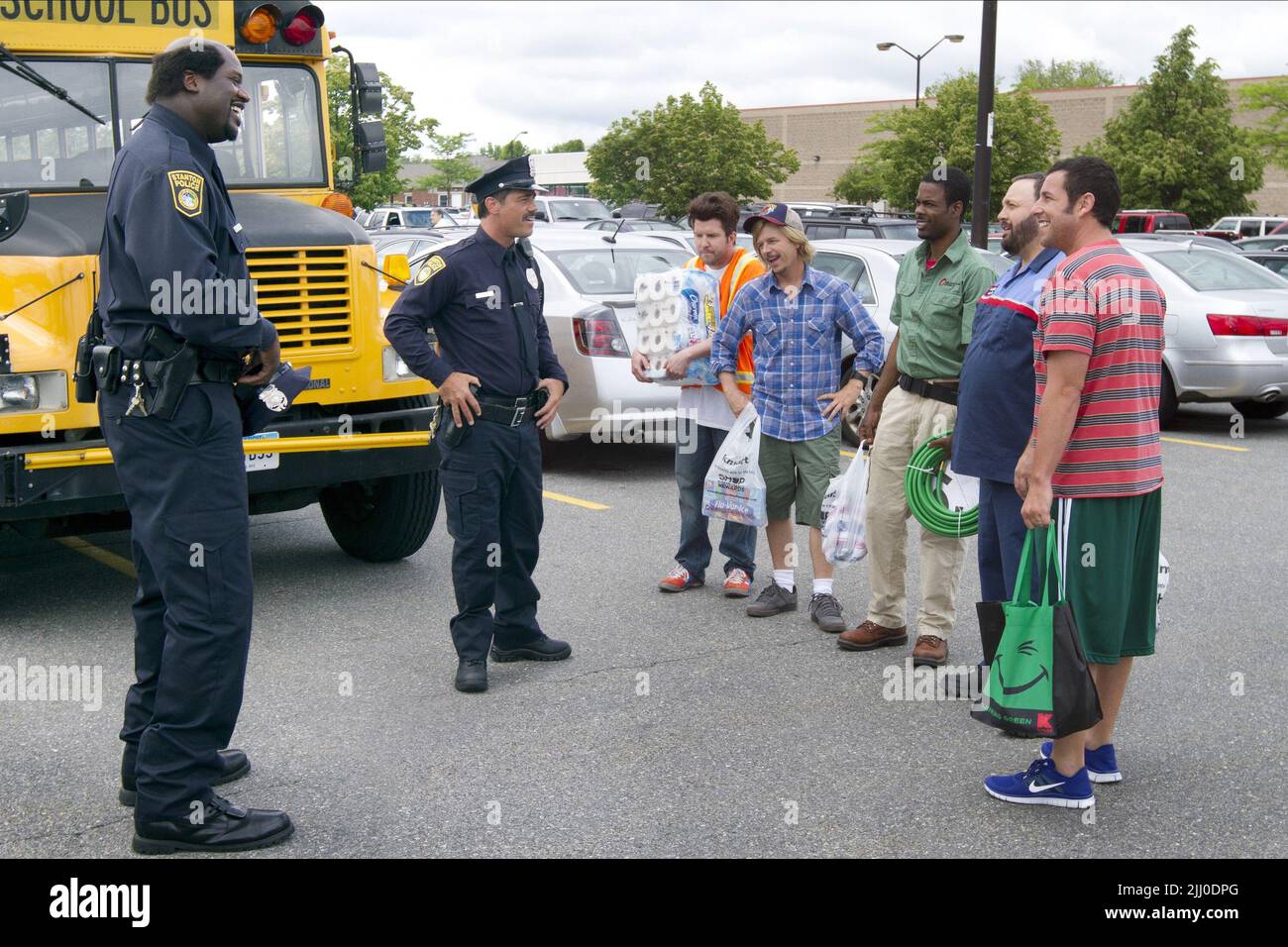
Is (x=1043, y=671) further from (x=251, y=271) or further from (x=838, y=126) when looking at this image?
(x=838, y=126)

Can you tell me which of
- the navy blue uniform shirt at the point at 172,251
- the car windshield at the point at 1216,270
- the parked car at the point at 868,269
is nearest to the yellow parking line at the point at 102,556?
the navy blue uniform shirt at the point at 172,251

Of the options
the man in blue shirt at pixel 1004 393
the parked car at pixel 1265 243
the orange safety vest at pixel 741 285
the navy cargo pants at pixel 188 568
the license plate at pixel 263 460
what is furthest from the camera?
the parked car at pixel 1265 243

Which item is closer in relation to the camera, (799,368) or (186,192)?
(186,192)

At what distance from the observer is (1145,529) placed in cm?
411

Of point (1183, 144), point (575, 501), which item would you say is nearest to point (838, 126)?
point (1183, 144)

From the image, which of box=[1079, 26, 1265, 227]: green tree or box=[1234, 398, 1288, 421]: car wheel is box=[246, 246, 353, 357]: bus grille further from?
box=[1079, 26, 1265, 227]: green tree

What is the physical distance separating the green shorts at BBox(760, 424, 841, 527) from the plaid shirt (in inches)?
2.6

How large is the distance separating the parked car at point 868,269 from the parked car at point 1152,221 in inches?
1042

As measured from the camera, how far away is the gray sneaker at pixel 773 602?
632 cm

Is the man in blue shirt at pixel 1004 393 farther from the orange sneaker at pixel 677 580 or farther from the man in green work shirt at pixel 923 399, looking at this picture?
the orange sneaker at pixel 677 580

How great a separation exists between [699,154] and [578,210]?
6.14m

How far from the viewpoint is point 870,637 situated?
19.0 feet

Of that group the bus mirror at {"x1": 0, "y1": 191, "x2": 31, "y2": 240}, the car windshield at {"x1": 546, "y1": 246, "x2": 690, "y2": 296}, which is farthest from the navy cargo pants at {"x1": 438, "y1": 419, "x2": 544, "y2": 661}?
the car windshield at {"x1": 546, "y1": 246, "x2": 690, "y2": 296}

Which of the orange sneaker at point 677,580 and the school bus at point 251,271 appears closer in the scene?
the school bus at point 251,271
